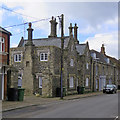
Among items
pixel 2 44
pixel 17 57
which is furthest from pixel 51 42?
pixel 2 44

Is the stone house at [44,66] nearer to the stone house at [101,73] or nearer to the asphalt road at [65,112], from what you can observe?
the stone house at [101,73]

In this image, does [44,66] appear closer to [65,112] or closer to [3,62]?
[3,62]

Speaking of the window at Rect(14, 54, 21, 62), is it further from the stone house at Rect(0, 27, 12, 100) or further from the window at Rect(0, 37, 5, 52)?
the window at Rect(0, 37, 5, 52)

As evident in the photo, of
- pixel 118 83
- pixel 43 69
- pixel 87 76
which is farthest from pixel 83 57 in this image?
pixel 118 83

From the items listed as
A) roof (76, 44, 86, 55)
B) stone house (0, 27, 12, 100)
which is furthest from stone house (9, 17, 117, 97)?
stone house (0, 27, 12, 100)

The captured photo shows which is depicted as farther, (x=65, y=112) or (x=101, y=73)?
(x=101, y=73)

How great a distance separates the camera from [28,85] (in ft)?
89.1

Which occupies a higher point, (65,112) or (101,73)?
(101,73)

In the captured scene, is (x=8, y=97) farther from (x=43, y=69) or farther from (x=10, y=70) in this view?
(x=43, y=69)

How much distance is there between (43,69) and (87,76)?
454 inches

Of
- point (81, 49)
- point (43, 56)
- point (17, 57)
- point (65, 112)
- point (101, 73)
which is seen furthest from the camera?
point (101, 73)

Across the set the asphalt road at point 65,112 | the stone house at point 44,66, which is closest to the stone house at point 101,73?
the stone house at point 44,66

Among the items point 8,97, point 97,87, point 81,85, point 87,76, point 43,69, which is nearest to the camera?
point 8,97

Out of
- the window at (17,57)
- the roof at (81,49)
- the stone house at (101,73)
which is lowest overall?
the stone house at (101,73)
